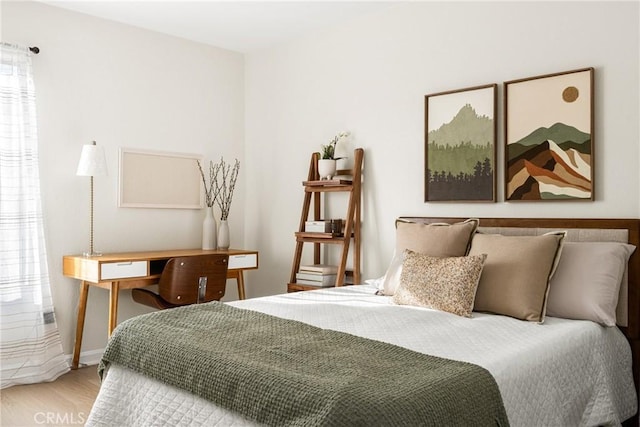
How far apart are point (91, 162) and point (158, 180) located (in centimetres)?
69

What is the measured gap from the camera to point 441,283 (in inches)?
102

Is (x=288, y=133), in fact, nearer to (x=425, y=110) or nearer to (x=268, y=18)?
(x=268, y=18)

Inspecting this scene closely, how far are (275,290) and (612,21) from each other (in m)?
3.15

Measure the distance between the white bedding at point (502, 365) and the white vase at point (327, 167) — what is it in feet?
4.80

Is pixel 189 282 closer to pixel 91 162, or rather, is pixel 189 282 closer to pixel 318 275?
pixel 318 275

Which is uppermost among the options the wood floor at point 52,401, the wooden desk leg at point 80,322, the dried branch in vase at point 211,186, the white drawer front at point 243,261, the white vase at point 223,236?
the dried branch in vase at point 211,186

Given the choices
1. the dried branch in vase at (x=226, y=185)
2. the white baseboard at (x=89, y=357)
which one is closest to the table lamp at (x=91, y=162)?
the white baseboard at (x=89, y=357)

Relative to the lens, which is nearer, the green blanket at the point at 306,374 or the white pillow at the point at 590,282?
the green blanket at the point at 306,374

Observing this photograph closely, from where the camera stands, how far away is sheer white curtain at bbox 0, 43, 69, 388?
3479 millimetres

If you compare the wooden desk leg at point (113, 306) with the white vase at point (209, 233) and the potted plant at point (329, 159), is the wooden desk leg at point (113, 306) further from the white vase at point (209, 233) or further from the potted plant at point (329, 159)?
the potted plant at point (329, 159)

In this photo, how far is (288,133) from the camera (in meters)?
4.52

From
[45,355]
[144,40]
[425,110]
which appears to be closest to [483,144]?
[425,110]

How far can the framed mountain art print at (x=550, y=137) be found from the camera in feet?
9.32

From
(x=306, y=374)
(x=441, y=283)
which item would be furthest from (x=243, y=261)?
(x=306, y=374)
